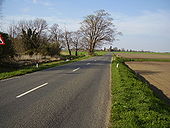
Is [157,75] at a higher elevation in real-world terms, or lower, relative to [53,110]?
lower

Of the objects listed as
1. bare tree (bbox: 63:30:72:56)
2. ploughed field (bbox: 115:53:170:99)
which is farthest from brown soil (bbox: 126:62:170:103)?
bare tree (bbox: 63:30:72:56)

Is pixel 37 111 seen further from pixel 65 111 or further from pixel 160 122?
pixel 160 122

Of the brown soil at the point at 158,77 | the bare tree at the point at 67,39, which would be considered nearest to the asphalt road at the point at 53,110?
the brown soil at the point at 158,77

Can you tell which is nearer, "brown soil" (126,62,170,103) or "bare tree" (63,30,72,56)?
"brown soil" (126,62,170,103)

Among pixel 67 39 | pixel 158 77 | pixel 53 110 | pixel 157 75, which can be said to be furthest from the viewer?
pixel 67 39

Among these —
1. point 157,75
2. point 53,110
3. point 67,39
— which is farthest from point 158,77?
point 67,39

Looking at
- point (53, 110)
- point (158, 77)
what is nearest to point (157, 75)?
point (158, 77)

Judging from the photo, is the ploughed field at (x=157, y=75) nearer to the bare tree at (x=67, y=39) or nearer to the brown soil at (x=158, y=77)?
the brown soil at (x=158, y=77)

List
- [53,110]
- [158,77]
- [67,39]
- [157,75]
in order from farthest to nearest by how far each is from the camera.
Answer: [67,39] < [157,75] < [158,77] < [53,110]

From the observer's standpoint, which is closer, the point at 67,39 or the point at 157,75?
the point at 157,75

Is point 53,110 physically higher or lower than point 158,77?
higher

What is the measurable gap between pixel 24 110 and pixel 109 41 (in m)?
52.7

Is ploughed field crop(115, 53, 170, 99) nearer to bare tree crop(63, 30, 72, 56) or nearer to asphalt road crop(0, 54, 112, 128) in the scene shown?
asphalt road crop(0, 54, 112, 128)

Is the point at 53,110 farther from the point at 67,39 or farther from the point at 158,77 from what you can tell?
the point at 67,39
